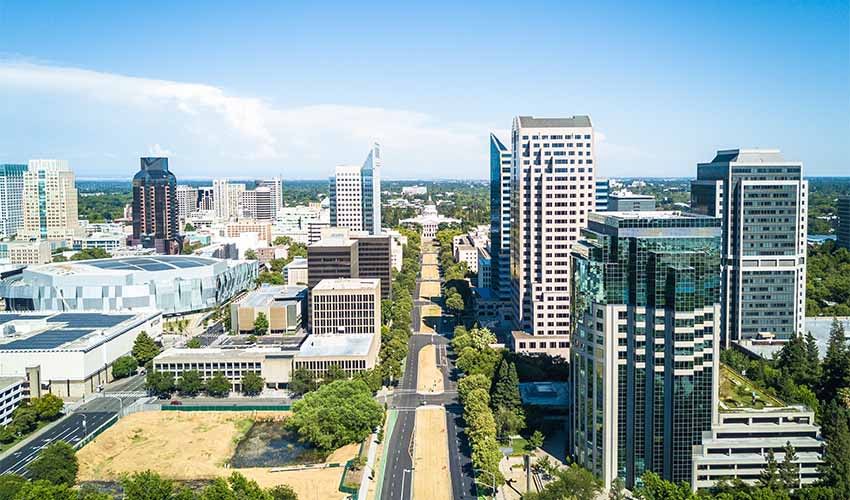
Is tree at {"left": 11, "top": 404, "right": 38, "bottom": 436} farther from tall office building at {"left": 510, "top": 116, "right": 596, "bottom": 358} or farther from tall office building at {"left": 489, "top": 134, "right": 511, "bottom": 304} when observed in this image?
tall office building at {"left": 489, "top": 134, "right": 511, "bottom": 304}

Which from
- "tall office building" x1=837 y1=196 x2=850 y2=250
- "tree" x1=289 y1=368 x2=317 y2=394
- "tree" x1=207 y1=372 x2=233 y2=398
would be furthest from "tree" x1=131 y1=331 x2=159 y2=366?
"tall office building" x1=837 y1=196 x2=850 y2=250

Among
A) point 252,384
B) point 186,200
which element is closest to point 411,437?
point 252,384

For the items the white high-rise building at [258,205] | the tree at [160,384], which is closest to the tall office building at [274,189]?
the white high-rise building at [258,205]

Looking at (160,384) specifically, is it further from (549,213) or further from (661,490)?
(661,490)

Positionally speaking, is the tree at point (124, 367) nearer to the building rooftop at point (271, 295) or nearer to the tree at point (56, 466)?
the building rooftop at point (271, 295)

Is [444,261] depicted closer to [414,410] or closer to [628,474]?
[414,410]
